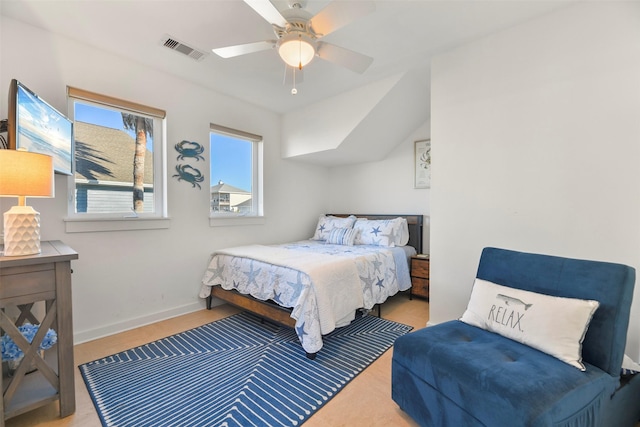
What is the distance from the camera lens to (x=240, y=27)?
2133 mm

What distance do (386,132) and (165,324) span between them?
3345mm

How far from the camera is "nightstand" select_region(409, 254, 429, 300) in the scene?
10.8 ft

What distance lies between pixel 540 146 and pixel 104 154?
3.72 meters

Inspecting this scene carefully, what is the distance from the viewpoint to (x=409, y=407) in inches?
58.3

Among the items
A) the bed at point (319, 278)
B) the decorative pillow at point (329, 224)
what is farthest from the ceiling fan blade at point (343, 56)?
the decorative pillow at point (329, 224)

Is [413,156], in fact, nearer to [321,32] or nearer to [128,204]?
[321,32]

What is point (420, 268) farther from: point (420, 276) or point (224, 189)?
point (224, 189)

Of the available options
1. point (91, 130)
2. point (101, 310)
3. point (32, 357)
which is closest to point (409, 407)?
point (32, 357)

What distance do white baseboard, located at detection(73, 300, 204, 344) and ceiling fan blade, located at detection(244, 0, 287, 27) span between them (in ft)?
9.24

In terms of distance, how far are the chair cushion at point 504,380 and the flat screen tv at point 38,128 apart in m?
2.57

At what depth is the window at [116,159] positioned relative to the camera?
2.45 meters

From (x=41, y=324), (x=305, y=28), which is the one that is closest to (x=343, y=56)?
(x=305, y=28)

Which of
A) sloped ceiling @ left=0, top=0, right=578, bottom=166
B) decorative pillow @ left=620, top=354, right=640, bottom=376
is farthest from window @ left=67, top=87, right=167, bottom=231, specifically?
decorative pillow @ left=620, top=354, right=640, bottom=376

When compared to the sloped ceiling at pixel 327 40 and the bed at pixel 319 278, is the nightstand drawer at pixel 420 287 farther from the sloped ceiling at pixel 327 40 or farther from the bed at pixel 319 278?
the sloped ceiling at pixel 327 40
